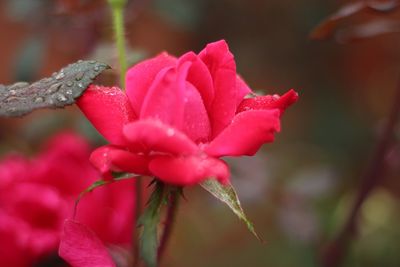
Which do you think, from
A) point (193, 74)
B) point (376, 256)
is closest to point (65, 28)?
point (376, 256)

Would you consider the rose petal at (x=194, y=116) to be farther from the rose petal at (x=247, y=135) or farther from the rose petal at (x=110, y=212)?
the rose petal at (x=110, y=212)

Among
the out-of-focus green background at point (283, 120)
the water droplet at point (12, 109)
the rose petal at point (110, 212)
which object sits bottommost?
the out-of-focus green background at point (283, 120)

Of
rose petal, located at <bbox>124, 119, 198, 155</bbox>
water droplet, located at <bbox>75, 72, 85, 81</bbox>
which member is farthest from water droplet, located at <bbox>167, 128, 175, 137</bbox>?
water droplet, located at <bbox>75, 72, 85, 81</bbox>

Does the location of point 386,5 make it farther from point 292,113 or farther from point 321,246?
point 292,113

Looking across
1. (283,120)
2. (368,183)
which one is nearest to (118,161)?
(368,183)

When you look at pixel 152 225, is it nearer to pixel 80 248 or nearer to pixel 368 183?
pixel 80 248

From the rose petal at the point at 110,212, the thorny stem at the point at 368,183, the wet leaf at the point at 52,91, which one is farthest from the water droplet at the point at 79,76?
the thorny stem at the point at 368,183

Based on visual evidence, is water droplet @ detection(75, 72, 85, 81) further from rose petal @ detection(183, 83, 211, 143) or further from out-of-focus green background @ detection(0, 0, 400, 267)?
out-of-focus green background @ detection(0, 0, 400, 267)

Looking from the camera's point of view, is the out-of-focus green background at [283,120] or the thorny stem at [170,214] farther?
the out-of-focus green background at [283,120]
